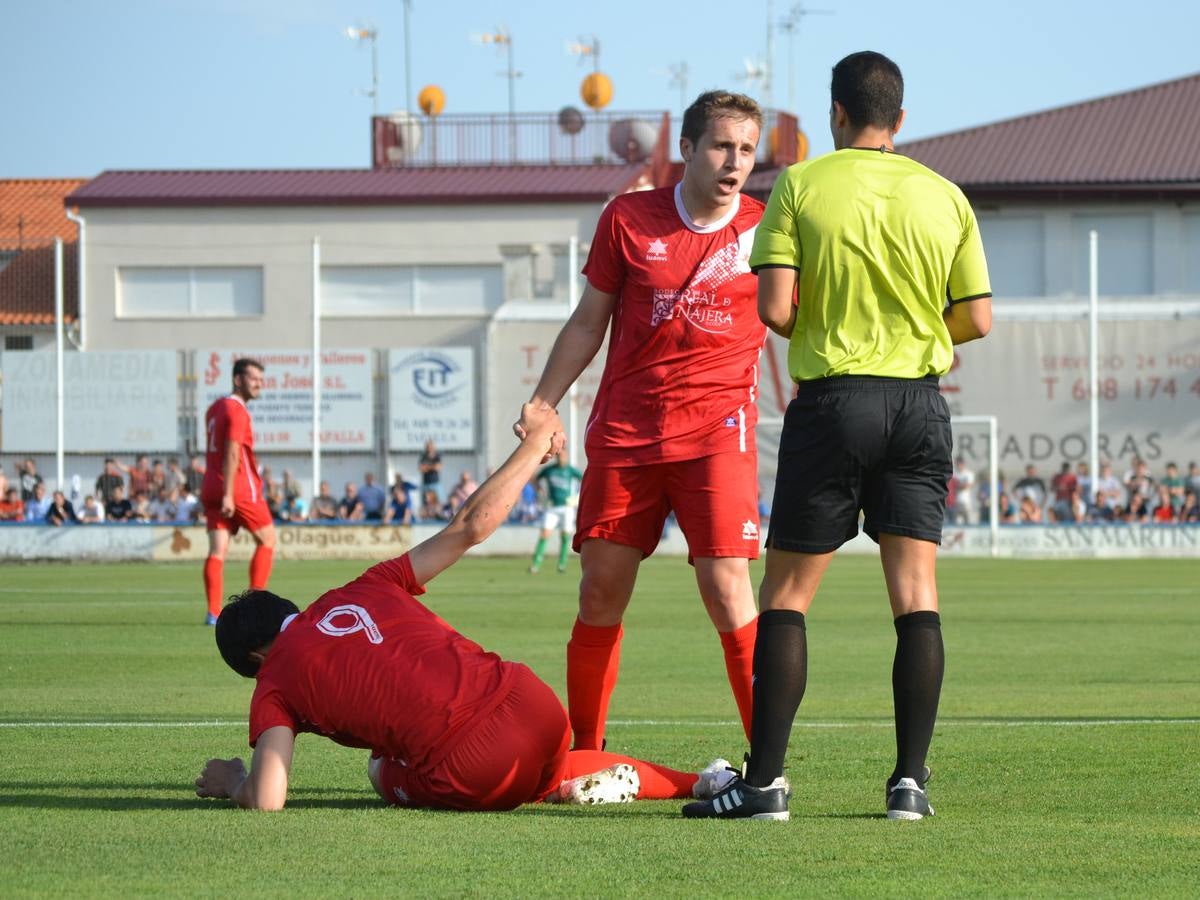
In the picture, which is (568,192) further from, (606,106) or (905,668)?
(905,668)

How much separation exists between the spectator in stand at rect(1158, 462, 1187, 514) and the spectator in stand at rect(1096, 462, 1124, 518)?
31.1 inches

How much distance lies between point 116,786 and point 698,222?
2.82m

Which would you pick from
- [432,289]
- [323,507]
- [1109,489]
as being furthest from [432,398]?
[1109,489]

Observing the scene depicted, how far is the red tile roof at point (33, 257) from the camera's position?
167ft

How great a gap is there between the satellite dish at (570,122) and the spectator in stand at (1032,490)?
68.6 feet

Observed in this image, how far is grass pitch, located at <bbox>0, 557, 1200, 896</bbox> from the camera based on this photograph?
447 centimetres

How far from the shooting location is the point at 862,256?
5.46 m

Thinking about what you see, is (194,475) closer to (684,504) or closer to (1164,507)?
(1164,507)

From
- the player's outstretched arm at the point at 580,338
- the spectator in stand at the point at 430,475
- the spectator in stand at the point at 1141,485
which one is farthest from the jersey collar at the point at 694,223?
the spectator in stand at the point at 430,475

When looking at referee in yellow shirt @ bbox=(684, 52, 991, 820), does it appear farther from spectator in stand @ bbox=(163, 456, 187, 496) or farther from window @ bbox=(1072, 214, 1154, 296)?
window @ bbox=(1072, 214, 1154, 296)

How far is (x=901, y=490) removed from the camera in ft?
18.0

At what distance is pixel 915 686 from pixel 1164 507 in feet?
100

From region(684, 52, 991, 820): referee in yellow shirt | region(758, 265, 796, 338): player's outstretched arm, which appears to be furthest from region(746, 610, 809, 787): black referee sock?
region(758, 265, 796, 338): player's outstretched arm

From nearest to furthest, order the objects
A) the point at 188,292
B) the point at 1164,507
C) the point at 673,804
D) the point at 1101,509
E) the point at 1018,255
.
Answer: the point at 673,804
the point at 1164,507
the point at 1101,509
the point at 1018,255
the point at 188,292
